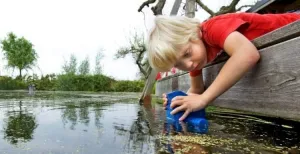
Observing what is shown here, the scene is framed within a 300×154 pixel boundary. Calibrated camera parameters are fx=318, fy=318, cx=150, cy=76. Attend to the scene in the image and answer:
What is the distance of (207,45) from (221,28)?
10.2 inches

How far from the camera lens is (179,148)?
124 centimetres

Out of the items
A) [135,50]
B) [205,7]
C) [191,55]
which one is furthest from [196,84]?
[135,50]

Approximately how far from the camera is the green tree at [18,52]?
124ft

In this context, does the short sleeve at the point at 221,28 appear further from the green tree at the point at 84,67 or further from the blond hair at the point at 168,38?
the green tree at the point at 84,67

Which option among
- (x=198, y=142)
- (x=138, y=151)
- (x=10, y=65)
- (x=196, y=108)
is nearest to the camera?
(x=138, y=151)

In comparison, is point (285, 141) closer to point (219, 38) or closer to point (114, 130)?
point (219, 38)

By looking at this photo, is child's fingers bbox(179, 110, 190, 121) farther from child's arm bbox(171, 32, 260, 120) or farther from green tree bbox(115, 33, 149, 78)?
green tree bbox(115, 33, 149, 78)

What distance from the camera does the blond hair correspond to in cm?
193

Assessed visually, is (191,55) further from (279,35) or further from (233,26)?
(279,35)

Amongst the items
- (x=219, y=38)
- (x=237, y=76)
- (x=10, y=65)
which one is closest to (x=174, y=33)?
(x=219, y=38)

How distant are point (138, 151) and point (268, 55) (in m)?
0.98

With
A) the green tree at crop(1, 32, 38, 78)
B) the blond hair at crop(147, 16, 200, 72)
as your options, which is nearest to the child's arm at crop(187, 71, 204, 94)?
the blond hair at crop(147, 16, 200, 72)

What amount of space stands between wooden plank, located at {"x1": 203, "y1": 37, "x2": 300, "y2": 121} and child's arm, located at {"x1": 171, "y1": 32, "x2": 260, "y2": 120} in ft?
0.32

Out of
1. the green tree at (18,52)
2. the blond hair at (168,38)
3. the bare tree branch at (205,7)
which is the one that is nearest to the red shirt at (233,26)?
the blond hair at (168,38)
